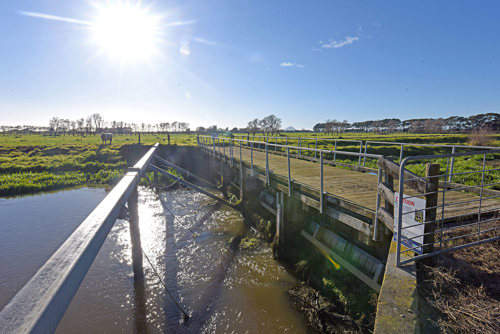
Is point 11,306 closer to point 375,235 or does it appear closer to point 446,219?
point 375,235

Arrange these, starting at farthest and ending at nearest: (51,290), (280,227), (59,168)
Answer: (59,168)
(280,227)
(51,290)

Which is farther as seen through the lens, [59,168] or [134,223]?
[59,168]

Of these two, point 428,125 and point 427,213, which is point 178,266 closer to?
point 427,213

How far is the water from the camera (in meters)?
5.48

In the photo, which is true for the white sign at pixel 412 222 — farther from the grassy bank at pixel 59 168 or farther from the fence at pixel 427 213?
the grassy bank at pixel 59 168

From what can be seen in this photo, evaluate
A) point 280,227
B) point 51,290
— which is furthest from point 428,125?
point 51,290

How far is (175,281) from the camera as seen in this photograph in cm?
686

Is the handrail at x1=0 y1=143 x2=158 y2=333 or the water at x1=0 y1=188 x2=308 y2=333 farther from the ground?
the handrail at x1=0 y1=143 x2=158 y2=333

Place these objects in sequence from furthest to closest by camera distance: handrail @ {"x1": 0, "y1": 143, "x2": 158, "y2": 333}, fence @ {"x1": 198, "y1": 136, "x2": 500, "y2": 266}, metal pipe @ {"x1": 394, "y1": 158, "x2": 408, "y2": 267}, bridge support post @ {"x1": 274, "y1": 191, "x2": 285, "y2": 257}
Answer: bridge support post @ {"x1": 274, "y1": 191, "x2": 285, "y2": 257} → fence @ {"x1": 198, "y1": 136, "x2": 500, "y2": 266} → metal pipe @ {"x1": 394, "y1": 158, "x2": 408, "y2": 267} → handrail @ {"x1": 0, "y1": 143, "x2": 158, "y2": 333}

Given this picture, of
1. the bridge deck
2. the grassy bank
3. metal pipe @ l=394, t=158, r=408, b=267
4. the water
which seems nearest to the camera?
metal pipe @ l=394, t=158, r=408, b=267

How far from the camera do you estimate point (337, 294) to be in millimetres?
5504

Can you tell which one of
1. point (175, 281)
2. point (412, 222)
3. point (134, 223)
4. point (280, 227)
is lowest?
point (175, 281)

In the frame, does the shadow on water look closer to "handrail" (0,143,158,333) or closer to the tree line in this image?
"handrail" (0,143,158,333)

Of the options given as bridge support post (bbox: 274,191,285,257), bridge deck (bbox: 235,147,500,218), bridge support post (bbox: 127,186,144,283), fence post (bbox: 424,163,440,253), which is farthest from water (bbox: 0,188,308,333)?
fence post (bbox: 424,163,440,253)
